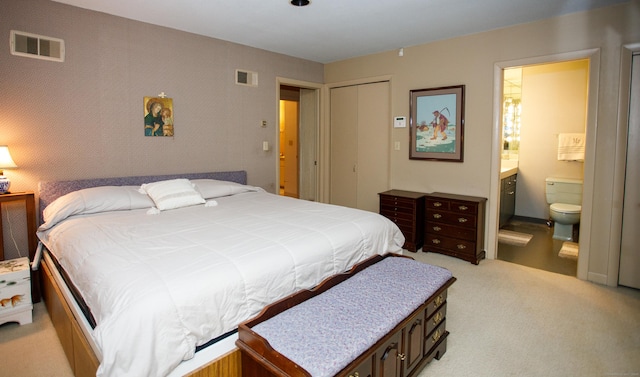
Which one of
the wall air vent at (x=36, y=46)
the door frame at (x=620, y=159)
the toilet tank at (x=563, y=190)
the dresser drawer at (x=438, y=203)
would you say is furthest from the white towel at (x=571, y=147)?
the wall air vent at (x=36, y=46)

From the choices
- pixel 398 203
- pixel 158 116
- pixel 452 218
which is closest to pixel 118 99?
pixel 158 116

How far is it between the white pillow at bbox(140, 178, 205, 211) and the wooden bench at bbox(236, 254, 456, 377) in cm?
178

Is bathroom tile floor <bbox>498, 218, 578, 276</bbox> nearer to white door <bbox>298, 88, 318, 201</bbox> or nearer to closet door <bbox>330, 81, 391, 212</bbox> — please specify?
closet door <bbox>330, 81, 391, 212</bbox>

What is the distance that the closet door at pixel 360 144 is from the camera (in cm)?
489

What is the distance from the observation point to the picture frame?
4.13 meters

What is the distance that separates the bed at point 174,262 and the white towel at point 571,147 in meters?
3.83

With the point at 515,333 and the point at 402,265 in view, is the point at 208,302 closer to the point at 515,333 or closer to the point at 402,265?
the point at 402,265

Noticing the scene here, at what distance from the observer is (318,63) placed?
536 cm

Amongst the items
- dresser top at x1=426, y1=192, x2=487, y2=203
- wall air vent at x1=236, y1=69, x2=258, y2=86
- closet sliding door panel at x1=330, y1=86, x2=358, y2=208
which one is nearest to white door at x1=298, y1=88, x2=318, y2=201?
closet sliding door panel at x1=330, y1=86, x2=358, y2=208

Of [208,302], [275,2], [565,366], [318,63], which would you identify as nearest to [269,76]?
[318,63]

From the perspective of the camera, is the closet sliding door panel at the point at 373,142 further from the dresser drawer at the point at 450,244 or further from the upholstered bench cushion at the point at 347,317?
the upholstered bench cushion at the point at 347,317

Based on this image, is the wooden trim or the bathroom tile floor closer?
the wooden trim

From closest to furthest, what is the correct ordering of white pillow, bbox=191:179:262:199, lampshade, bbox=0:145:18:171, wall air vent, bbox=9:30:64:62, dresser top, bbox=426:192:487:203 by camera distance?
lampshade, bbox=0:145:18:171 → wall air vent, bbox=9:30:64:62 → white pillow, bbox=191:179:262:199 → dresser top, bbox=426:192:487:203

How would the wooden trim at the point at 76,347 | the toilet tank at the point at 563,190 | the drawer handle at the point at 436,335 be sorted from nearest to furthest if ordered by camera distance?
the wooden trim at the point at 76,347
the drawer handle at the point at 436,335
the toilet tank at the point at 563,190
